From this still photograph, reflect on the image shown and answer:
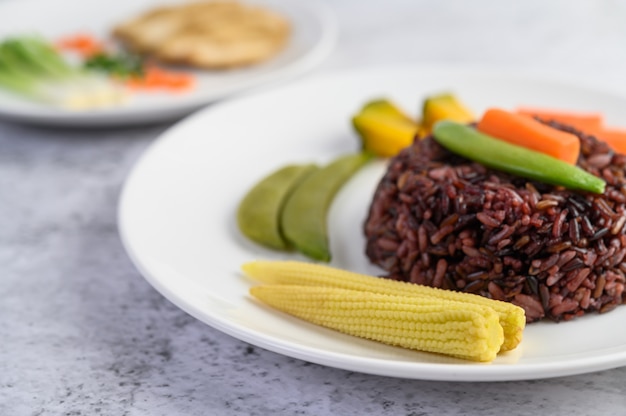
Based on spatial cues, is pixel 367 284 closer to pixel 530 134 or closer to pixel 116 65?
pixel 530 134

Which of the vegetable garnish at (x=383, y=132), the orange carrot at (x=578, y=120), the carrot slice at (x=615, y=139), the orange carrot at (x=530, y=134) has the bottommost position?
the vegetable garnish at (x=383, y=132)

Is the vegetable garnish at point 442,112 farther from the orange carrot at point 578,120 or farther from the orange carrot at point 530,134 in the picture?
the orange carrot at point 530,134

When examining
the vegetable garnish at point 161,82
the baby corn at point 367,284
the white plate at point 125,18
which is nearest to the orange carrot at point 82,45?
the white plate at point 125,18

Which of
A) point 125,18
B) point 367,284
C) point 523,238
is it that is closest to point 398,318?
point 367,284

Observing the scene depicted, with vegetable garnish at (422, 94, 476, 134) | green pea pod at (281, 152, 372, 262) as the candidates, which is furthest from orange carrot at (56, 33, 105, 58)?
vegetable garnish at (422, 94, 476, 134)

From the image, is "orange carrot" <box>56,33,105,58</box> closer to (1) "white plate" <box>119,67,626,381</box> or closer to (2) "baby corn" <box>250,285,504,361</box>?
(1) "white plate" <box>119,67,626,381</box>

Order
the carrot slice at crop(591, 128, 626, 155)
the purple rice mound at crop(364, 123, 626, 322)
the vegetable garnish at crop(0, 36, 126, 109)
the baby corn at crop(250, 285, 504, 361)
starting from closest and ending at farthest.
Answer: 1. the baby corn at crop(250, 285, 504, 361)
2. the purple rice mound at crop(364, 123, 626, 322)
3. the carrot slice at crop(591, 128, 626, 155)
4. the vegetable garnish at crop(0, 36, 126, 109)
